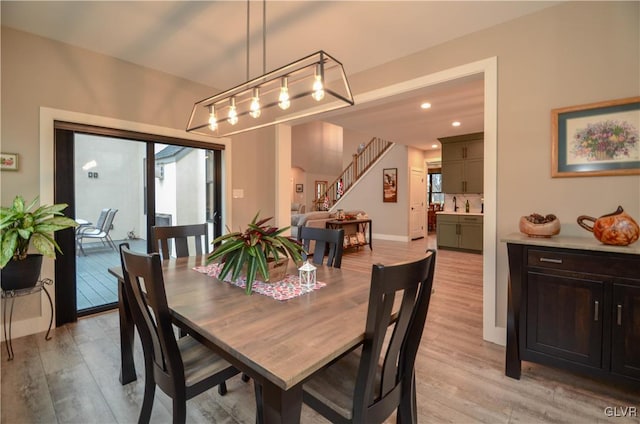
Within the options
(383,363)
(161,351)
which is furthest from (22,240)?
(383,363)

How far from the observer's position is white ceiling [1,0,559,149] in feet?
7.43

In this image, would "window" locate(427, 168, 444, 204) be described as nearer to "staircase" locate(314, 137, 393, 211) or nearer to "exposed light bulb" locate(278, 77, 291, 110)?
"staircase" locate(314, 137, 393, 211)

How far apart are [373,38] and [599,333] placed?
2.78 m

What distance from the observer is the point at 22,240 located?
7.41 ft

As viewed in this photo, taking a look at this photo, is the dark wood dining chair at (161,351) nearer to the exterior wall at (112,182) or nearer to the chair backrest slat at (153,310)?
the chair backrest slat at (153,310)

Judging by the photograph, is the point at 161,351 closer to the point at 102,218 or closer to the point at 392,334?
the point at 392,334

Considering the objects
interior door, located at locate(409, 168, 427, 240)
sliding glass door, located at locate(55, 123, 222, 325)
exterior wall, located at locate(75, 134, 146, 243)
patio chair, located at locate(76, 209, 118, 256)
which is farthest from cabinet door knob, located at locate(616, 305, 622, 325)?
interior door, located at locate(409, 168, 427, 240)

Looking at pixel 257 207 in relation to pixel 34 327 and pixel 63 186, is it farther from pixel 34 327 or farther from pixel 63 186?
pixel 34 327

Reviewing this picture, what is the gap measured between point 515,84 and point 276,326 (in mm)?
2626

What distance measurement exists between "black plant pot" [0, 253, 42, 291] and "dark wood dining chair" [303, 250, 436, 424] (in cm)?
254

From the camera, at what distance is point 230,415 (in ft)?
5.46

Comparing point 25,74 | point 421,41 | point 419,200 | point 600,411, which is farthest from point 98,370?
point 419,200

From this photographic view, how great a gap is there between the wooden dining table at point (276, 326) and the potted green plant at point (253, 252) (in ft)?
0.35

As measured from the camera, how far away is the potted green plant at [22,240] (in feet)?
6.84
